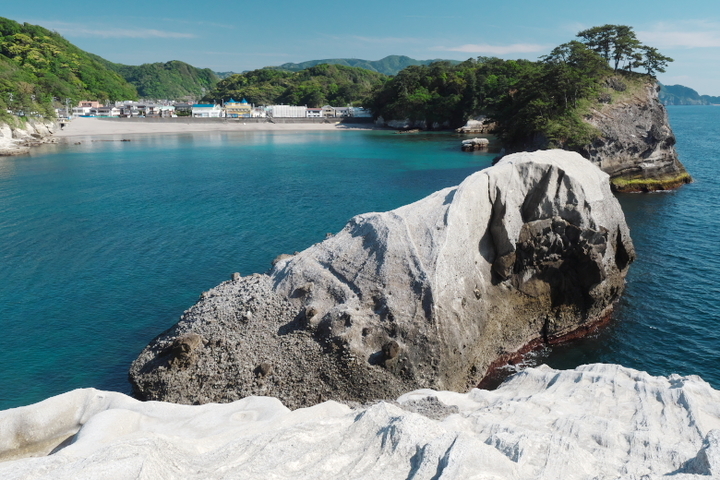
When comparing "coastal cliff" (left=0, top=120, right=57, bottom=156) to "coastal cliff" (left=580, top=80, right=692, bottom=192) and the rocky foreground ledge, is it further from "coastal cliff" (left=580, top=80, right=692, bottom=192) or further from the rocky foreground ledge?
"coastal cliff" (left=580, top=80, right=692, bottom=192)

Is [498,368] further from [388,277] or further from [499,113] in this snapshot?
[499,113]

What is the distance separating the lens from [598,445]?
13.1 meters

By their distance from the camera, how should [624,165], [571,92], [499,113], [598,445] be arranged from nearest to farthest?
[598,445], [624,165], [571,92], [499,113]

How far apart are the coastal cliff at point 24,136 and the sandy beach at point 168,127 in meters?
16.9

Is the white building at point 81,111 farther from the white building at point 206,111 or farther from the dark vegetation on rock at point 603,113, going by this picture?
the dark vegetation on rock at point 603,113

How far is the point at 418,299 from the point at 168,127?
148094 millimetres

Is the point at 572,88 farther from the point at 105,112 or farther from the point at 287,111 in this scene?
the point at 105,112

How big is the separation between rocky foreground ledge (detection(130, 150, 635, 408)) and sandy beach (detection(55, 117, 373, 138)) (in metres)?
128

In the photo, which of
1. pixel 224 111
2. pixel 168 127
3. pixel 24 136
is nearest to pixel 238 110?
pixel 224 111

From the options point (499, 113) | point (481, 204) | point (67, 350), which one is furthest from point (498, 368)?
point (499, 113)

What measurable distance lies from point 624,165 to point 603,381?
160ft

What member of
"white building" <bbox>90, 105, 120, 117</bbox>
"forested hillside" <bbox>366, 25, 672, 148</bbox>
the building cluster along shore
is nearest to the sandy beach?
the building cluster along shore

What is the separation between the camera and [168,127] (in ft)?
495

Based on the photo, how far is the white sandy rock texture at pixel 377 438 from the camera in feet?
35.0
